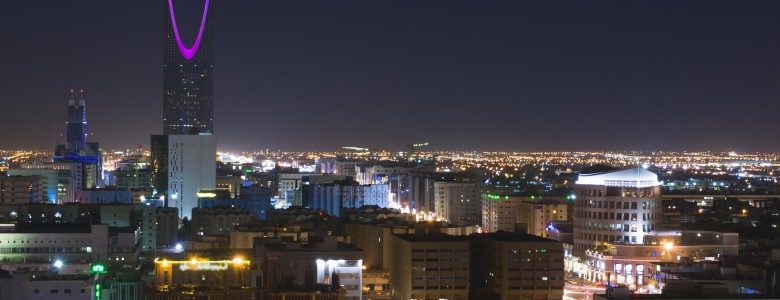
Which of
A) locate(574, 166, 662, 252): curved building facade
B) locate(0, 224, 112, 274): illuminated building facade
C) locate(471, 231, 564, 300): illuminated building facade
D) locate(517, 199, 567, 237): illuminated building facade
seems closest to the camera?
locate(471, 231, 564, 300): illuminated building facade

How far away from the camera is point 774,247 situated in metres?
41.0

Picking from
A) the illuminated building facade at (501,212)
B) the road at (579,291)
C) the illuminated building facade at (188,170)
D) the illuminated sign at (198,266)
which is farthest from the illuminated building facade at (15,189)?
the illuminated sign at (198,266)

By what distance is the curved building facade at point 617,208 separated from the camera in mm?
44281

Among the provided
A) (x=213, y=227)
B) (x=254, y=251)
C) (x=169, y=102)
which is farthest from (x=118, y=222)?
(x=169, y=102)

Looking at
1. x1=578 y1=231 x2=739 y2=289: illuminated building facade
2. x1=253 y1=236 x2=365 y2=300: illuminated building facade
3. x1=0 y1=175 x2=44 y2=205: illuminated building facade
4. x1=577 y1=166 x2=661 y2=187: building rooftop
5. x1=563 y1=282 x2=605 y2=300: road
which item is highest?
x1=577 y1=166 x2=661 y2=187: building rooftop

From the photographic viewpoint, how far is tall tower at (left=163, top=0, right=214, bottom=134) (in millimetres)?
86125

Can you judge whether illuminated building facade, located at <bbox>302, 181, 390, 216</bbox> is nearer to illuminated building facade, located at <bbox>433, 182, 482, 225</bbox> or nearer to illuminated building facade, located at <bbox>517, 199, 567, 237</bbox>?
illuminated building facade, located at <bbox>433, 182, 482, 225</bbox>

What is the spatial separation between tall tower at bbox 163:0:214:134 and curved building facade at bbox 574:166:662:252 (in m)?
43.9

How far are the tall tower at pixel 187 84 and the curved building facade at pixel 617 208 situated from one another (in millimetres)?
43925

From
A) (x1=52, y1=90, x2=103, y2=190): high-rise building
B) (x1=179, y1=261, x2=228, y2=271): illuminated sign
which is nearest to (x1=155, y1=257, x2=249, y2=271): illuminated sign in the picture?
(x1=179, y1=261, x2=228, y2=271): illuminated sign

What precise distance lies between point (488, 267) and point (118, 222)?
17.8 metres

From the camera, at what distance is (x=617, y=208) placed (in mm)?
44469

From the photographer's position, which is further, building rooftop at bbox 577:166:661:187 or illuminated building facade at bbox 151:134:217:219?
illuminated building facade at bbox 151:134:217:219

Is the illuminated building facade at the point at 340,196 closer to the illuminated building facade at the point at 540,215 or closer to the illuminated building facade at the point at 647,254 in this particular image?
the illuminated building facade at the point at 540,215
